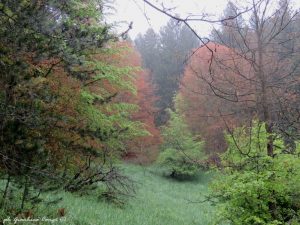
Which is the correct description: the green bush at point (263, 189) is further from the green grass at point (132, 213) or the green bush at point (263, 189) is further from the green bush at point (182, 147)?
the green bush at point (182, 147)

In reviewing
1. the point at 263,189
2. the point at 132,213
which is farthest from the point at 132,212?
the point at 263,189

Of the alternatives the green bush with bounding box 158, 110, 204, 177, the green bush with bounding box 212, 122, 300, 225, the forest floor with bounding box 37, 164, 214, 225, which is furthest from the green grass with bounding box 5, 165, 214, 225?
the green bush with bounding box 158, 110, 204, 177

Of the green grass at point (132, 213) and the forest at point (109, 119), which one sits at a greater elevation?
the forest at point (109, 119)

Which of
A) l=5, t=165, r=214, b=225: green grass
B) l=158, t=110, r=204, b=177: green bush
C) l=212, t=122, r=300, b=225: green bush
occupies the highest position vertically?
l=158, t=110, r=204, b=177: green bush

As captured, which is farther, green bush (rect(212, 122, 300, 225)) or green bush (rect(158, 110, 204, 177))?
green bush (rect(158, 110, 204, 177))

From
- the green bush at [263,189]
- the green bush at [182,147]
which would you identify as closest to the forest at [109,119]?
the green bush at [263,189]

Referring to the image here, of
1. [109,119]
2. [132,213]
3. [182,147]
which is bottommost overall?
[132,213]

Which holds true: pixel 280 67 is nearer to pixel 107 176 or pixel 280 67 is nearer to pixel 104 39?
pixel 104 39

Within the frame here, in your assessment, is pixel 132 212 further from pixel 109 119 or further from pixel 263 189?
pixel 263 189

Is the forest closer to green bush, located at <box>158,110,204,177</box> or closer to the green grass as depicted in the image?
the green grass

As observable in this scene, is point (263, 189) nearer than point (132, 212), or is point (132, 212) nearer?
point (263, 189)

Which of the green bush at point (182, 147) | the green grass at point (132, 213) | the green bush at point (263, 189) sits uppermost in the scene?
the green bush at point (182, 147)

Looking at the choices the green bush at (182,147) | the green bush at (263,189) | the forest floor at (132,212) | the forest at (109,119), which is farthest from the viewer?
the green bush at (182,147)

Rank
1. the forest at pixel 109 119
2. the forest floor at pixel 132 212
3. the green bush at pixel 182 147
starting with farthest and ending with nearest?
the green bush at pixel 182 147 < the forest floor at pixel 132 212 < the forest at pixel 109 119
